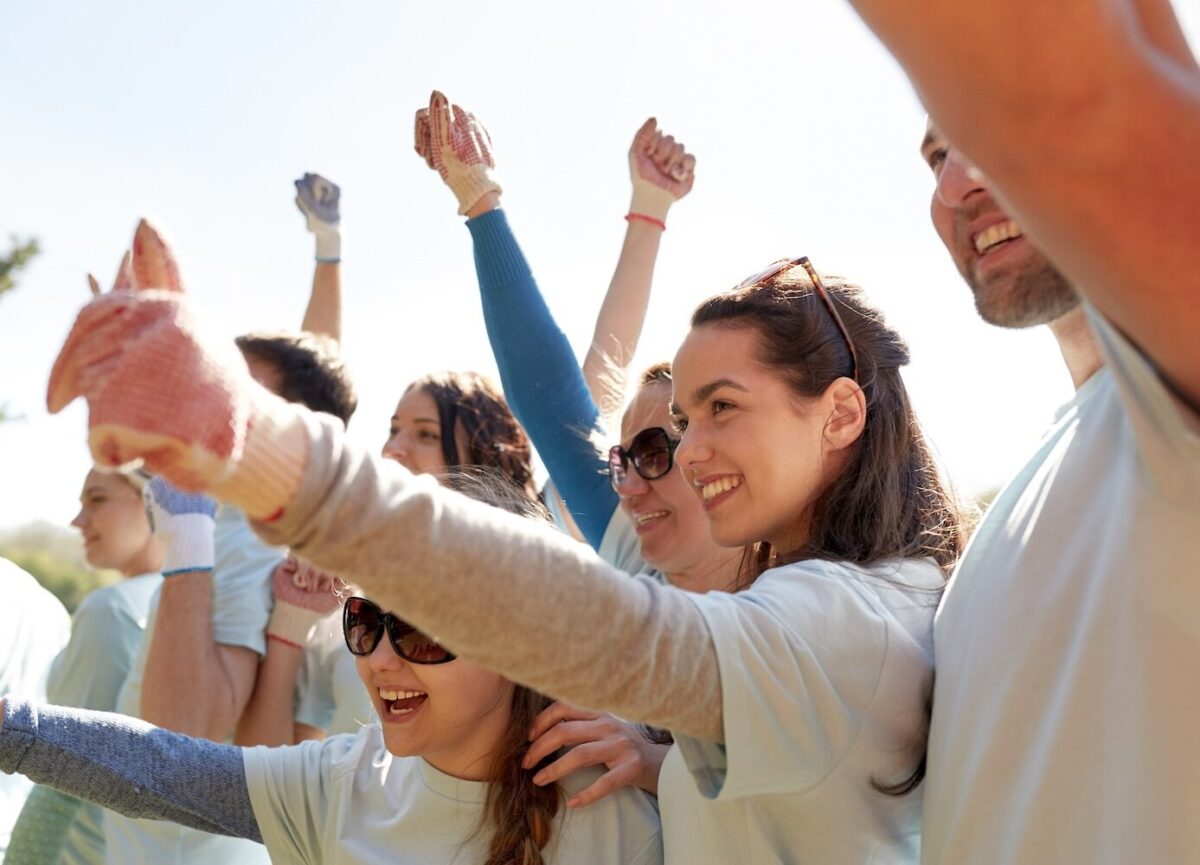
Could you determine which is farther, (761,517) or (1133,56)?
(761,517)

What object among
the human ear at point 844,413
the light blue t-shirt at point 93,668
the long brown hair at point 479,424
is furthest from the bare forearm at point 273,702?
the human ear at point 844,413

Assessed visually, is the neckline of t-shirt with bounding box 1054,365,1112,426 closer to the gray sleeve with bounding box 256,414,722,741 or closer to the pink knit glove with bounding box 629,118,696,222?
the gray sleeve with bounding box 256,414,722,741

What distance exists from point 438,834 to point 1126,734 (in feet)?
4.46

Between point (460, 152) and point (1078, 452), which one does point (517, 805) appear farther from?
point (460, 152)

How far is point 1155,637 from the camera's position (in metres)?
1.13

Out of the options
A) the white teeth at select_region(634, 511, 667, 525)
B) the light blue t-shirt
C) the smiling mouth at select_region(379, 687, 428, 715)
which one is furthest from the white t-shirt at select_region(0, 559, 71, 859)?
the white teeth at select_region(634, 511, 667, 525)

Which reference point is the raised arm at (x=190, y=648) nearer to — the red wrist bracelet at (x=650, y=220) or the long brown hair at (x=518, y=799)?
the long brown hair at (x=518, y=799)

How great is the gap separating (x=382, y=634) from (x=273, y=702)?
1.25 m

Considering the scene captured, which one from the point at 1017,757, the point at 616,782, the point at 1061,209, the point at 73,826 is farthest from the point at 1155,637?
the point at 73,826

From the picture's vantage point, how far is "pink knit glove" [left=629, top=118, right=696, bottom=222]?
3830 millimetres

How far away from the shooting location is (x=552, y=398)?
3.18 metres

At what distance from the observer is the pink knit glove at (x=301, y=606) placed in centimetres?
344

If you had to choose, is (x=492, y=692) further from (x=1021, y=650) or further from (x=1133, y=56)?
(x=1133, y=56)

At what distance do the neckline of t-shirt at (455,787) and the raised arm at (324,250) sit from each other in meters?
2.80
